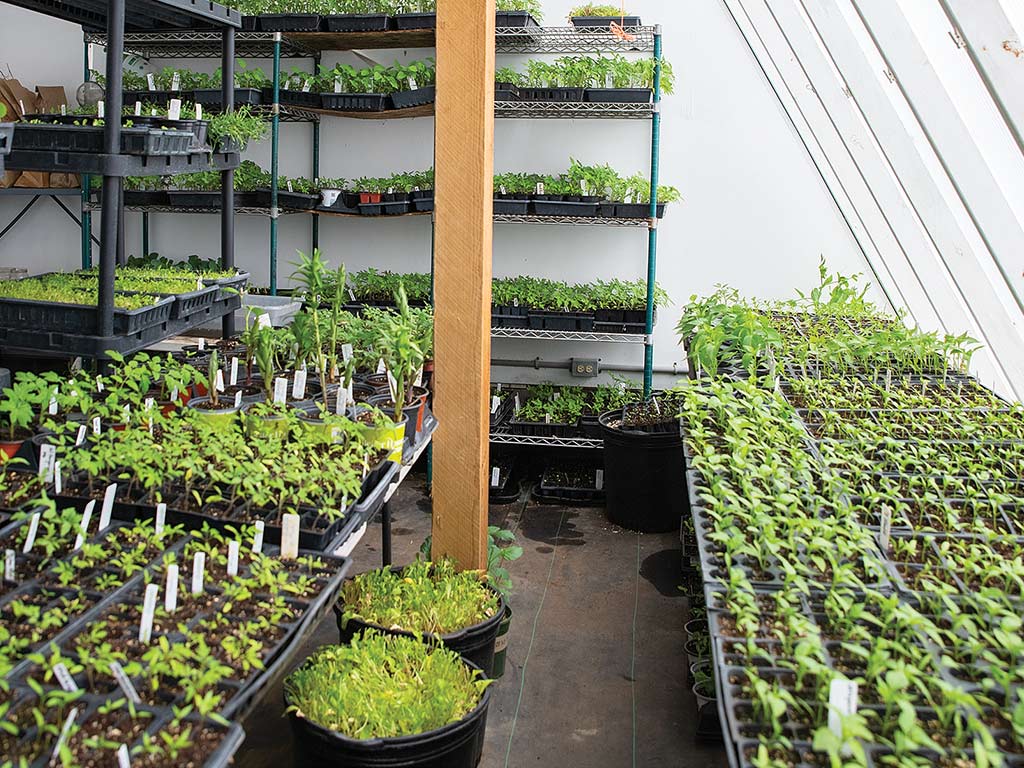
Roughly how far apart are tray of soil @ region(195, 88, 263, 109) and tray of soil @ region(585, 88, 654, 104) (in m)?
1.86

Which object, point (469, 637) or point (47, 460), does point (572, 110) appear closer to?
point (469, 637)

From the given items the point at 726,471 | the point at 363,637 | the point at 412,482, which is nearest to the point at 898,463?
the point at 726,471

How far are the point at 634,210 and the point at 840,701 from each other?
4.35 meters

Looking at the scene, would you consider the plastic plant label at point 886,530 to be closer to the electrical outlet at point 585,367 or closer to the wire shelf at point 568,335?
the wire shelf at point 568,335

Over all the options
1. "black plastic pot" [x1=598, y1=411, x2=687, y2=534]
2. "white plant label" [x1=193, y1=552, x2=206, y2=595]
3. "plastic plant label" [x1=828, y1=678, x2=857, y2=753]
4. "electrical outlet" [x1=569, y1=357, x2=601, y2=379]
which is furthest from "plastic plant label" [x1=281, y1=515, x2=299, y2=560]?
"electrical outlet" [x1=569, y1=357, x2=601, y2=379]

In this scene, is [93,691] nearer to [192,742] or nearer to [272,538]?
[192,742]

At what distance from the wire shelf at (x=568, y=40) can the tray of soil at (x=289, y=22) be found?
40.9 inches

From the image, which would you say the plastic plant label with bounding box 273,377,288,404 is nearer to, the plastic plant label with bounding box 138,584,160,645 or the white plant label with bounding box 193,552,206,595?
the white plant label with bounding box 193,552,206,595

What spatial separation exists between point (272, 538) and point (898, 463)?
5.89ft

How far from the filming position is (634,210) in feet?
19.4

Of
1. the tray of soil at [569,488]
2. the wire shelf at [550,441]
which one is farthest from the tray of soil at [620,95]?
the tray of soil at [569,488]

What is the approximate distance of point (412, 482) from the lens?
6281mm

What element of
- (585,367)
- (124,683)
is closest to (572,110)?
(585,367)

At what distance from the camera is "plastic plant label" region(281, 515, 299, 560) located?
265cm
